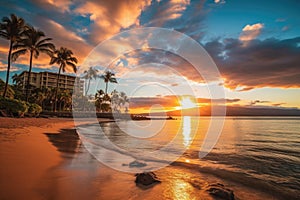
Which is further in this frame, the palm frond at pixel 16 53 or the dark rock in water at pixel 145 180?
the palm frond at pixel 16 53

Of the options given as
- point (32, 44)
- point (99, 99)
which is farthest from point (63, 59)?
point (99, 99)

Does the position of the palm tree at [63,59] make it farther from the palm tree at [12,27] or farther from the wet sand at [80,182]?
the wet sand at [80,182]

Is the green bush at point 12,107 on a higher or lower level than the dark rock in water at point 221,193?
higher

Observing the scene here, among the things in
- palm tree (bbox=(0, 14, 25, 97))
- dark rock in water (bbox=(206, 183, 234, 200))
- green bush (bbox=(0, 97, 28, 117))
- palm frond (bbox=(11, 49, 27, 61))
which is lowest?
dark rock in water (bbox=(206, 183, 234, 200))

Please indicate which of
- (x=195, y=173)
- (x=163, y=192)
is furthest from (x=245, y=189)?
(x=163, y=192)

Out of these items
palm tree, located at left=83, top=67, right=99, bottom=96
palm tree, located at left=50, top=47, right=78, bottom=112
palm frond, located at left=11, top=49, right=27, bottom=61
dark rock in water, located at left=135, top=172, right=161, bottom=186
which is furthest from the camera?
palm tree, located at left=83, top=67, right=99, bottom=96

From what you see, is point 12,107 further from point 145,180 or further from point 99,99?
point 99,99

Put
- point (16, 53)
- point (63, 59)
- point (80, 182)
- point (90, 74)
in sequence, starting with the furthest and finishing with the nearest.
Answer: point (90, 74) → point (63, 59) → point (16, 53) → point (80, 182)

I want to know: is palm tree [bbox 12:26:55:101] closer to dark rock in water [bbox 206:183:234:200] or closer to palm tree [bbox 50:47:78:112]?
palm tree [bbox 50:47:78:112]

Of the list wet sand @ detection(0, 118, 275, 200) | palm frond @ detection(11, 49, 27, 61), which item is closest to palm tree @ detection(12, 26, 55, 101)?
palm frond @ detection(11, 49, 27, 61)

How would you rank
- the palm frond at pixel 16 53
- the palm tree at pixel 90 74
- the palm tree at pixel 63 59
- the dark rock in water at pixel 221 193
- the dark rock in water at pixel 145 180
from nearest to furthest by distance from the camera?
1. the dark rock in water at pixel 221 193
2. the dark rock in water at pixel 145 180
3. the palm frond at pixel 16 53
4. the palm tree at pixel 63 59
5. the palm tree at pixel 90 74

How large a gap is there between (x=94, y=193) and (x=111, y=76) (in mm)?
73021

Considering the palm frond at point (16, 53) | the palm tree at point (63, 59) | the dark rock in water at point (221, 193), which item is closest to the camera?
the dark rock in water at point (221, 193)

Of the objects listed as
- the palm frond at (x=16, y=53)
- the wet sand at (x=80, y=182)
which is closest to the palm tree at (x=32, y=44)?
the palm frond at (x=16, y=53)
